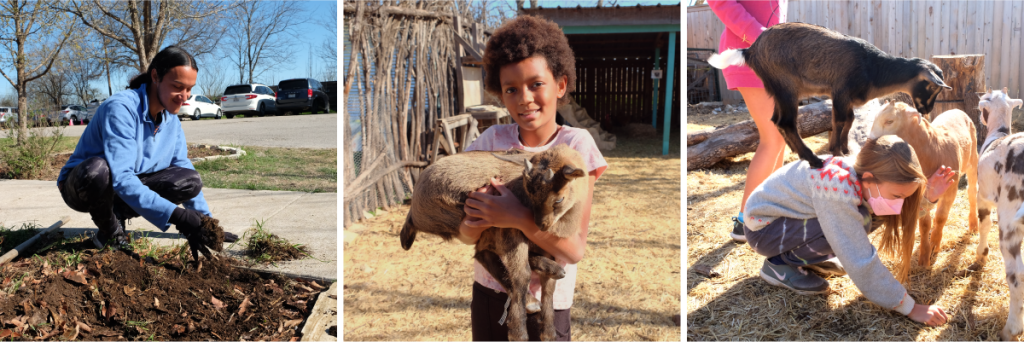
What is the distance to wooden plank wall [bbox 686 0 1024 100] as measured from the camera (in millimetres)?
3549

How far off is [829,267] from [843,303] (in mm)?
264

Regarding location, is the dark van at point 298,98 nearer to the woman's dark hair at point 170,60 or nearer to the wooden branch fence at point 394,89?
the wooden branch fence at point 394,89

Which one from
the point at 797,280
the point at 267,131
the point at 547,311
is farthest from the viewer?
the point at 267,131

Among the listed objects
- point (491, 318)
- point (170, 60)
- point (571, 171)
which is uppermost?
point (170, 60)

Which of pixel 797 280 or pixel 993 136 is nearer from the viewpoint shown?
pixel 993 136

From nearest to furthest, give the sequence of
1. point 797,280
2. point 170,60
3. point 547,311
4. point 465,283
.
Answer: point 547,311
point 797,280
point 170,60
point 465,283

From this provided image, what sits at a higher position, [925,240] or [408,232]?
[408,232]

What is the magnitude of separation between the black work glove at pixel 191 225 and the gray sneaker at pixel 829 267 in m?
3.58

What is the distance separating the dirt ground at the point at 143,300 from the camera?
2945 mm

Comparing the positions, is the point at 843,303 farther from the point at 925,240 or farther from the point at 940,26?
the point at 940,26

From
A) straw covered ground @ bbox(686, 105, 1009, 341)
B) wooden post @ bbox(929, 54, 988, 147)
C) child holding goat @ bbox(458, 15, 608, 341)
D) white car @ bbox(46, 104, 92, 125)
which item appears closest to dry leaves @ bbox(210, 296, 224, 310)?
child holding goat @ bbox(458, 15, 608, 341)

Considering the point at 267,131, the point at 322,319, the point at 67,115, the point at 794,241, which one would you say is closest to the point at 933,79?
the point at 794,241

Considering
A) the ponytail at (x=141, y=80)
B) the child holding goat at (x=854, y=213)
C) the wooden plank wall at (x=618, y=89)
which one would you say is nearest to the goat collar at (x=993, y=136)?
the child holding goat at (x=854, y=213)

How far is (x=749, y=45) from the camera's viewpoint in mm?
2330
